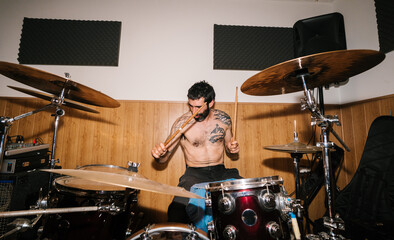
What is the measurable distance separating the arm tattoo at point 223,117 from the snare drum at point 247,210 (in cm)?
120

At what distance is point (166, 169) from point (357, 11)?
11.1 feet

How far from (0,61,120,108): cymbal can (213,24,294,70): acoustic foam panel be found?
162cm

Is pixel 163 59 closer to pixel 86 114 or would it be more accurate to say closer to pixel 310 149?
pixel 86 114

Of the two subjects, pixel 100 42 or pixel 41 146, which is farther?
pixel 100 42

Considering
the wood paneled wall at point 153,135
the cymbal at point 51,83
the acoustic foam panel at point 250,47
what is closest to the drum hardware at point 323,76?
the wood paneled wall at point 153,135

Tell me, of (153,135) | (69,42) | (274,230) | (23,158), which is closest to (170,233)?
(274,230)

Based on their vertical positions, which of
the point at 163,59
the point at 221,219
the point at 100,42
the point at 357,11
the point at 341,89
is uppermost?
the point at 357,11

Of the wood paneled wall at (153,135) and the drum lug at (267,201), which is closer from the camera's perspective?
the drum lug at (267,201)

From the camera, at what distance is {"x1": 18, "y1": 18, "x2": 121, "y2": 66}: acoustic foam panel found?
239 centimetres

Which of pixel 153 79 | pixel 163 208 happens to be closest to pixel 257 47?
pixel 153 79

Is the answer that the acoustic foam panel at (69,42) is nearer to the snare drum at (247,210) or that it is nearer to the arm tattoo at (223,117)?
the arm tattoo at (223,117)

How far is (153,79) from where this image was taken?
2412mm

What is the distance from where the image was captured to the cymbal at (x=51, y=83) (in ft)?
4.06

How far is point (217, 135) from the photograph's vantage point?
211 centimetres
